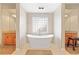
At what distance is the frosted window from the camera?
5.40 ft

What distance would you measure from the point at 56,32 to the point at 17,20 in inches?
20.5

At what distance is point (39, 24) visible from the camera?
1.67 meters

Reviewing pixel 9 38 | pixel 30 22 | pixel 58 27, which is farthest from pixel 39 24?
pixel 9 38

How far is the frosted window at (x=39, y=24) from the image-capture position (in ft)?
5.40

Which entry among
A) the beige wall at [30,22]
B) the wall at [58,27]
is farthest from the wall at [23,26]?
the wall at [58,27]

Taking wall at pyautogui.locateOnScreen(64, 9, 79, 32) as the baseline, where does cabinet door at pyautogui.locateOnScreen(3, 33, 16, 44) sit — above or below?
below

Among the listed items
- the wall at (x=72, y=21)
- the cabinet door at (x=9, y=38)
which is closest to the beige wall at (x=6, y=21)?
the cabinet door at (x=9, y=38)

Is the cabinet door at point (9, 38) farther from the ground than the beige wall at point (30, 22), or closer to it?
closer to it

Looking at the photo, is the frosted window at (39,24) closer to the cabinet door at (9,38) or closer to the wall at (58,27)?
the wall at (58,27)

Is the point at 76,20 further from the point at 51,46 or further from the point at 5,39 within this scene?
the point at 5,39

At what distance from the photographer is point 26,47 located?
5.38 feet

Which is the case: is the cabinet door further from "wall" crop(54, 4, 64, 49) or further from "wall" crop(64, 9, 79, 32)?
"wall" crop(64, 9, 79, 32)

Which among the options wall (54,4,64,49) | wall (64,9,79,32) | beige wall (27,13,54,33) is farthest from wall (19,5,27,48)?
wall (64,9,79,32)
